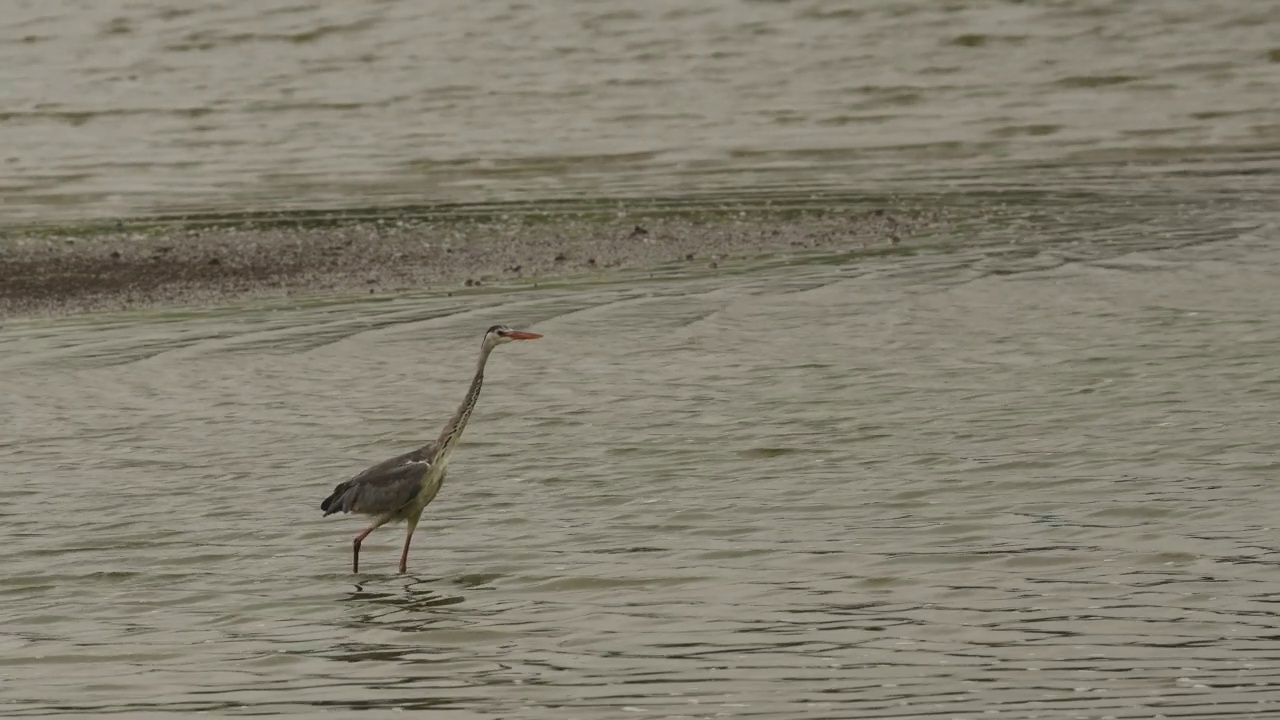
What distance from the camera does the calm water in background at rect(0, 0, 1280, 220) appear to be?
27.7m

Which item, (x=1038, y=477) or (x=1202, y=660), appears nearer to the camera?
(x=1202, y=660)

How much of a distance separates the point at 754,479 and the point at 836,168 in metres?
15.3

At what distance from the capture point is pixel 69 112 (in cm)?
3384

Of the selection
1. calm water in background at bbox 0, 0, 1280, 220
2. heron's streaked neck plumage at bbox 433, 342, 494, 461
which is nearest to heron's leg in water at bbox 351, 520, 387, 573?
heron's streaked neck plumage at bbox 433, 342, 494, 461

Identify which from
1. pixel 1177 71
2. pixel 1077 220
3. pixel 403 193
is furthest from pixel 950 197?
pixel 1177 71

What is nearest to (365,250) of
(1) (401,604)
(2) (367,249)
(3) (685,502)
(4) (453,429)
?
(2) (367,249)

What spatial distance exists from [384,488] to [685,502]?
179cm

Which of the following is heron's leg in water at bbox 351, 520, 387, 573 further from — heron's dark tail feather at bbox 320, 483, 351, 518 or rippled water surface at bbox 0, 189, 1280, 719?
heron's dark tail feather at bbox 320, 483, 351, 518

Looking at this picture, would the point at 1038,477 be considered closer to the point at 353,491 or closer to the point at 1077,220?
the point at 353,491

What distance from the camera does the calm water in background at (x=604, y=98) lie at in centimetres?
2772

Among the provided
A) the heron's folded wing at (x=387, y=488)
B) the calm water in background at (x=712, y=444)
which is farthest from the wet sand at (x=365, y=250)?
the heron's folded wing at (x=387, y=488)

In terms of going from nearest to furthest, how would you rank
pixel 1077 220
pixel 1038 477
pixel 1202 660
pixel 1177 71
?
pixel 1202 660 → pixel 1038 477 → pixel 1077 220 → pixel 1177 71

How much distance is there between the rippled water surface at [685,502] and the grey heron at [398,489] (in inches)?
10.5

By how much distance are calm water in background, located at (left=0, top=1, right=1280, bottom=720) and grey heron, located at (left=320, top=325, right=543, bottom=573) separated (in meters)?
0.28
